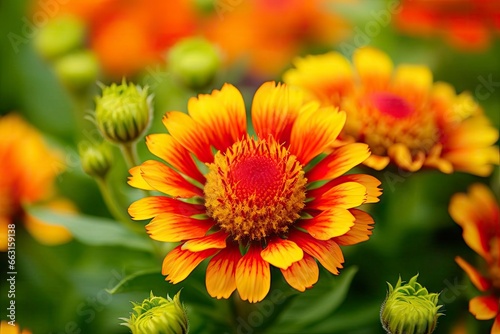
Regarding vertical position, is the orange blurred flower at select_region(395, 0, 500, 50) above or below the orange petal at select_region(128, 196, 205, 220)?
below

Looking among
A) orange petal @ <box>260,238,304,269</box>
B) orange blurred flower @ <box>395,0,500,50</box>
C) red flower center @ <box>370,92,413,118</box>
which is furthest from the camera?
orange blurred flower @ <box>395,0,500,50</box>

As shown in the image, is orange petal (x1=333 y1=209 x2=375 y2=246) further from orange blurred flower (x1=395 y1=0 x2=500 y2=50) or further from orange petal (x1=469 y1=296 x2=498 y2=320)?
orange blurred flower (x1=395 y1=0 x2=500 y2=50)

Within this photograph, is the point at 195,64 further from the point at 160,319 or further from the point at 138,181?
the point at 160,319

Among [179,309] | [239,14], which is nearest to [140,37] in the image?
[239,14]

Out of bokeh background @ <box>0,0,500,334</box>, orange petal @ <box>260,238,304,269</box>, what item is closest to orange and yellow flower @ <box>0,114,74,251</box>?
bokeh background @ <box>0,0,500,334</box>

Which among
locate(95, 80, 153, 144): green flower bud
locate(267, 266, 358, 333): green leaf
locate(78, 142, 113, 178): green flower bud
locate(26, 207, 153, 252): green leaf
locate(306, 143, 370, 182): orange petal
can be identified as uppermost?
locate(95, 80, 153, 144): green flower bud

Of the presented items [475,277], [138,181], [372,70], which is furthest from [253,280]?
[372,70]

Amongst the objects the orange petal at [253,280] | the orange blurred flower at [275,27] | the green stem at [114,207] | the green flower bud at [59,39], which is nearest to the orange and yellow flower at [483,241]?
the orange petal at [253,280]
